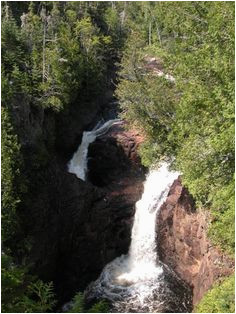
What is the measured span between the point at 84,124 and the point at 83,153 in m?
3.27

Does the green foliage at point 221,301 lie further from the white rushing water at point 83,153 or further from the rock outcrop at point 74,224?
the white rushing water at point 83,153

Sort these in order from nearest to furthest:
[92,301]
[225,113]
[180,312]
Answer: [225,113] < [180,312] < [92,301]

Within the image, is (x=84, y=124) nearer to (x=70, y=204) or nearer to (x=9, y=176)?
(x=70, y=204)

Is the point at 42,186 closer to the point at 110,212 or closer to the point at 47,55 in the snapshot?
the point at 110,212

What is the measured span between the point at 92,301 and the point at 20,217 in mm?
6267

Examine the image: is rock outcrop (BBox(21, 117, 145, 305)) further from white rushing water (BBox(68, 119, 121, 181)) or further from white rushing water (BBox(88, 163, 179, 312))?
white rushing water (BBox(68, 119, 121, 181))

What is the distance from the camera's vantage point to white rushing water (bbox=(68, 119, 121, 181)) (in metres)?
31.3

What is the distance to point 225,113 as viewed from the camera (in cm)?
1228

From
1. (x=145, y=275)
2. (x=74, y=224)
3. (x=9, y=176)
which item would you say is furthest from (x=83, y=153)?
(x=9, y=176)

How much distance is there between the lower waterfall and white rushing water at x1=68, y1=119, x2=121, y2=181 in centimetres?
548

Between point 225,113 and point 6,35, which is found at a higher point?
point 6,35

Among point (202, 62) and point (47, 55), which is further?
point (47, 55)

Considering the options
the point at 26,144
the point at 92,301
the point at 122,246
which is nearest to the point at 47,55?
the point at 26,144

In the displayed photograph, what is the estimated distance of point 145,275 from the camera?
24.3m
